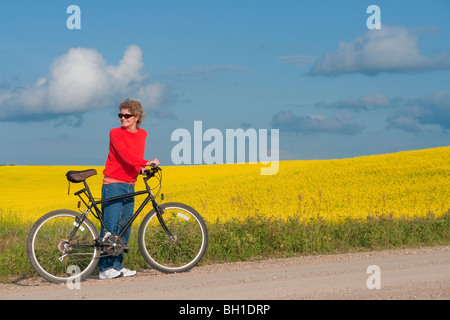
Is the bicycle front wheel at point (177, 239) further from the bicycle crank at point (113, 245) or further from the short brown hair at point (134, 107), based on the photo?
the short brown hair at point (134, 107)

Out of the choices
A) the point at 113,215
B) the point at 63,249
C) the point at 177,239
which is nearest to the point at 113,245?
the point at 113,215

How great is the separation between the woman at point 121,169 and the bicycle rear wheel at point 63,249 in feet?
0.85

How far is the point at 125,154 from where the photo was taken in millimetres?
8211

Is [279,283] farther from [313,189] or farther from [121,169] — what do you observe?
[313,189]

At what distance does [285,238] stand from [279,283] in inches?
126

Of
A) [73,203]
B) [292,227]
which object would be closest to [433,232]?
[292,227]

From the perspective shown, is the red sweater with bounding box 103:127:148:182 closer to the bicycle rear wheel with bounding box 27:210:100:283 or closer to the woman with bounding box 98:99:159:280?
the woman with bounding box 98:99:159:280

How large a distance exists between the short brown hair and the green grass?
2.46m

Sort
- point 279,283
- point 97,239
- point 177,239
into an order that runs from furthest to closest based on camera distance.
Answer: point 177,239, point 97,239, point 279,283

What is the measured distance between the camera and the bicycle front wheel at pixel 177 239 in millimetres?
8695

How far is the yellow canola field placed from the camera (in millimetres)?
20812

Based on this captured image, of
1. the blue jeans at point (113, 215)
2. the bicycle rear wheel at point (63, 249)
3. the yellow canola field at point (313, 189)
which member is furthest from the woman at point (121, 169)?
the yellow canola field at point (313, 189)

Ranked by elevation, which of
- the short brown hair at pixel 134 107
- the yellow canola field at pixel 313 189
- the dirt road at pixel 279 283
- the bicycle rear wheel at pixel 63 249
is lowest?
the dirt road at pixel 279 283
